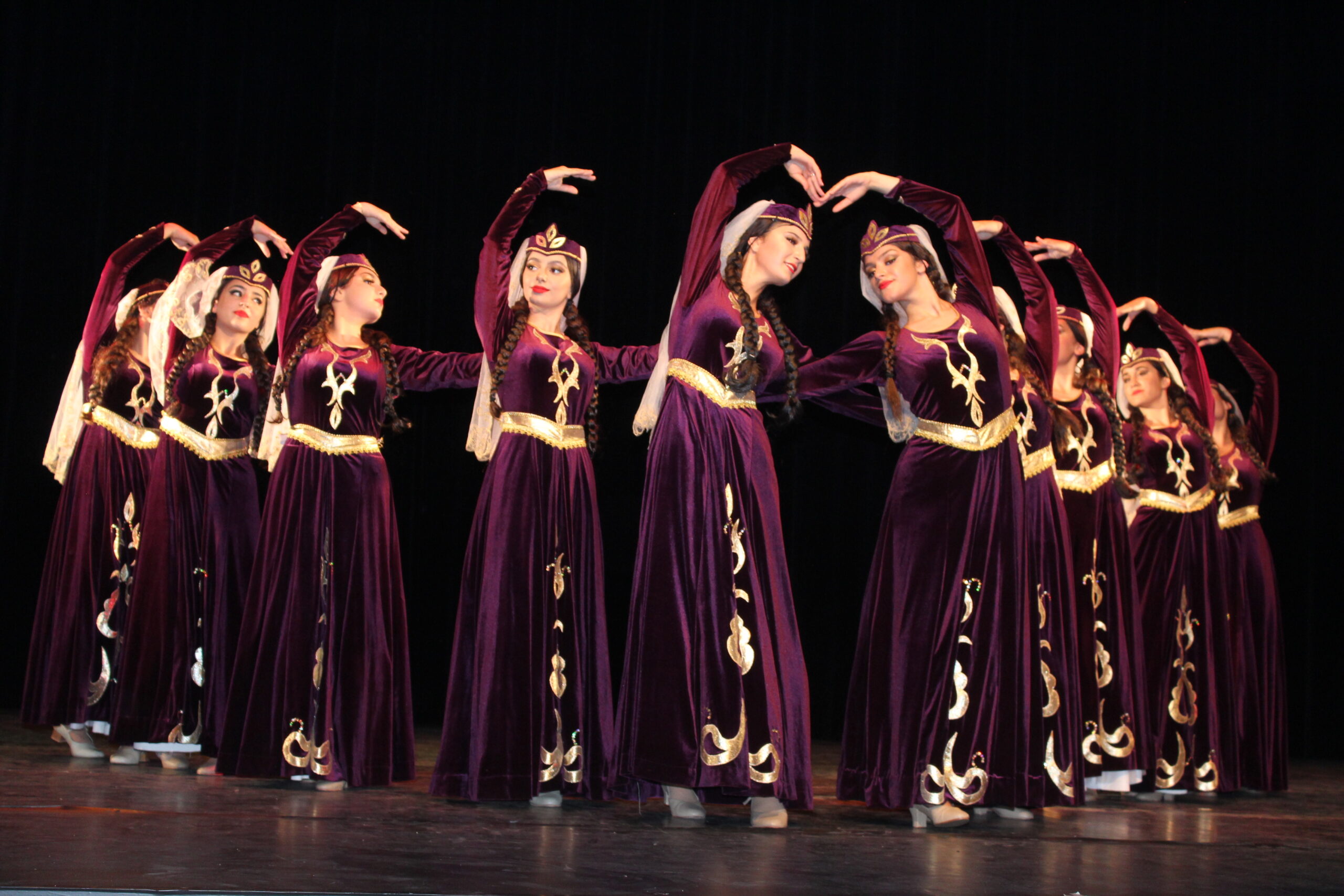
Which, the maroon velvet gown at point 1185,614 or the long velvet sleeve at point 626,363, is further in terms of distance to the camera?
the maroon velvet gown at point 1185,614

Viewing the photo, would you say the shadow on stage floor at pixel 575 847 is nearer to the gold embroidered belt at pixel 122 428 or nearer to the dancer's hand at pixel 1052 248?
the gold embroidered belt at pixel 122 428

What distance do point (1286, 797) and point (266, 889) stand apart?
3955mm

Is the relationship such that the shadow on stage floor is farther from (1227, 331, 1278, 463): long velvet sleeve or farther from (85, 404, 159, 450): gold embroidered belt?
(1227, 331, 1278, 463): long velvet sleeve

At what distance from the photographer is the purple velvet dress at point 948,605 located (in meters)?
3.39

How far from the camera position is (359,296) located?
13.8 ft

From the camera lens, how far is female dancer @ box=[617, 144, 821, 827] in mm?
3281

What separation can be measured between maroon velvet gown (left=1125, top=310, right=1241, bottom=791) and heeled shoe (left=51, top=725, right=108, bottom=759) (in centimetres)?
397

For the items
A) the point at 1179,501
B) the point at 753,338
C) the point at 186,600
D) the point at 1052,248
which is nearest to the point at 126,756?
the point at 186,600

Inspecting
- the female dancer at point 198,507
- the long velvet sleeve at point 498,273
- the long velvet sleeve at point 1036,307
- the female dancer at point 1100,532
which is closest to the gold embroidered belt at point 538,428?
the long velvet sleeve at point 498,273

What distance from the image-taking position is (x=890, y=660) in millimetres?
3480

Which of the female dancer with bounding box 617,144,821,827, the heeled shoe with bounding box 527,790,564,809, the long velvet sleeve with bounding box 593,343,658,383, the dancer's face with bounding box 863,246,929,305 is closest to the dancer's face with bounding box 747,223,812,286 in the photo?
the female dancer with bounding box 617,144,821,827

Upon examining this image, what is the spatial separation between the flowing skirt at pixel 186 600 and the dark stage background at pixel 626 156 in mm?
1323

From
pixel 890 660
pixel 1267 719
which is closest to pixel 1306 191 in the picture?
pixel 1267 719

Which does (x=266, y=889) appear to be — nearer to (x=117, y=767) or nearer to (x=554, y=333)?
(x=554, y=333)
